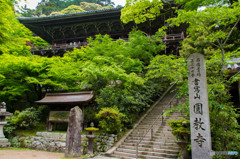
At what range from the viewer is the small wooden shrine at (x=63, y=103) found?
12.1 metres

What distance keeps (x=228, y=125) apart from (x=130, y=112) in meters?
7.01

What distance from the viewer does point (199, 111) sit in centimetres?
595

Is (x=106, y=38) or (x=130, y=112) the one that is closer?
(x=130, y=112)

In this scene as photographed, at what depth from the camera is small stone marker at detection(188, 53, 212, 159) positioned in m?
5.71

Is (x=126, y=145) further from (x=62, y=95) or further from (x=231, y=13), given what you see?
(x=231, y=13)

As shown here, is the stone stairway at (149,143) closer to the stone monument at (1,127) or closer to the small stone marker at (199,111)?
the small stone marker at (199,111)

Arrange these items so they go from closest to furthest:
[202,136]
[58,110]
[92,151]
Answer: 1. [202,136]
2. [92,151]
3. [58,110]

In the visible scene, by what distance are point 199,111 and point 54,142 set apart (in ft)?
30.6

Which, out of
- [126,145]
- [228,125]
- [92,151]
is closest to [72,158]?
[92,151]

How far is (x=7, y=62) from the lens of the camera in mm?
13609

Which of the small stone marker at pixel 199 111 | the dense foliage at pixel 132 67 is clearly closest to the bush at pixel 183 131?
the dense foliage at pixel 132 67

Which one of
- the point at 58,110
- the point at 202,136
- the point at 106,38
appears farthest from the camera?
the point at 106,38

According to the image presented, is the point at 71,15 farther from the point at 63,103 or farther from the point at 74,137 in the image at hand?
the point at 74,137

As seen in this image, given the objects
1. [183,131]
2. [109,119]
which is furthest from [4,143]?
[183,131]
